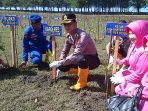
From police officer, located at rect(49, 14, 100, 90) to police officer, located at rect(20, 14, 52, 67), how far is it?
122cm

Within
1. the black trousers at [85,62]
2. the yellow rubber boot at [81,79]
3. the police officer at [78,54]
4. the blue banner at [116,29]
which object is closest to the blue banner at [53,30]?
the police officer at [78,54]

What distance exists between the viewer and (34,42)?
6941mm

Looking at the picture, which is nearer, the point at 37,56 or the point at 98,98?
the point at 98,98

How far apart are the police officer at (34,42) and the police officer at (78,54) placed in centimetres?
122

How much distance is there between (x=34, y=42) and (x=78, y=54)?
6.33 ft

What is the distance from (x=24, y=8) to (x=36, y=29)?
8375 centimetres

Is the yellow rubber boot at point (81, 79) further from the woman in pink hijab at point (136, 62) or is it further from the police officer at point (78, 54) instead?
the woman in pink hijab at point (136, 62)

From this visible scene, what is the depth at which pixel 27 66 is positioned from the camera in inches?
275

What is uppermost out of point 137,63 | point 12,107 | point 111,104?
point 137,63

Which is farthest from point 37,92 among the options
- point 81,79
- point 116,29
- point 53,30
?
point 116,29

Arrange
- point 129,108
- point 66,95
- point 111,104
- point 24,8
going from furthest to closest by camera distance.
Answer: point 24,8 < point 66,95 < point 111,104 < point 129,108

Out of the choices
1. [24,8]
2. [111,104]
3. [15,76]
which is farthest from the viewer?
[24,8]

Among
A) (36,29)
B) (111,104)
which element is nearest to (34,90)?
(36,29)

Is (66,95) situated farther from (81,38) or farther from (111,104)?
(111,104)
